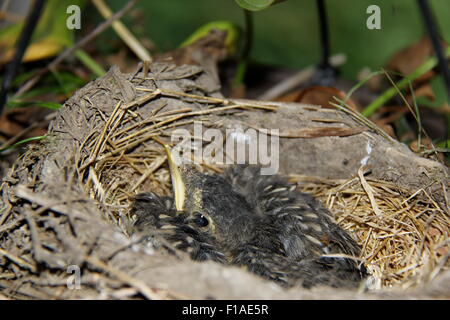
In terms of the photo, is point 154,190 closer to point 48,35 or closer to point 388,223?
point 388,223

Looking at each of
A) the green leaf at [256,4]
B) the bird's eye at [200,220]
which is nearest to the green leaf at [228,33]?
the green leaf at [256,4]

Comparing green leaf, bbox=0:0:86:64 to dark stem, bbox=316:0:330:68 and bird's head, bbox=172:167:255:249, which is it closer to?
bird's head, bbox=172:167:255:249

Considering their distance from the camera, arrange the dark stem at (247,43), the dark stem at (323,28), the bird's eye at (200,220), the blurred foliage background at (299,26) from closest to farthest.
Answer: the bird's eye at (200,220)
the dark stem at (323,28)
the dark stem at (247,43)
the blurred foliage background at (299,26)

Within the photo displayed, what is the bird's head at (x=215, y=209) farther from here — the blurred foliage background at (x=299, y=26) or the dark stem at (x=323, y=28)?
the blurred foliage background at (x=299, y=26)

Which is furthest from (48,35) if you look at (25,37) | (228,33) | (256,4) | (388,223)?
(388,223)

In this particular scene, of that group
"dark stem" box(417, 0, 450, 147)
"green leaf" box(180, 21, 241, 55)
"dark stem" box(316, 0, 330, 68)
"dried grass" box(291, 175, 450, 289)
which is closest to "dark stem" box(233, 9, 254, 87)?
"green leaf" box(180, 21, 241, 55)

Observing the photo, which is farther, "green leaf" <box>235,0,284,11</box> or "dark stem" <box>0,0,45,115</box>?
"green leaf" <box>235,0,284,11</box>
